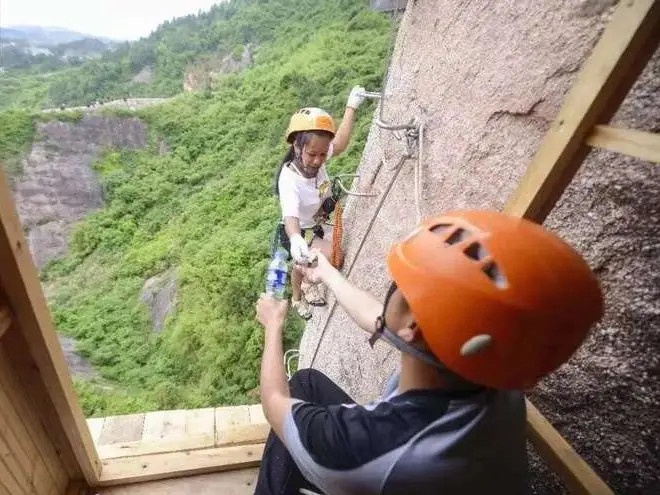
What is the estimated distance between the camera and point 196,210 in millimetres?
18922

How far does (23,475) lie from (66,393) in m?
0.36

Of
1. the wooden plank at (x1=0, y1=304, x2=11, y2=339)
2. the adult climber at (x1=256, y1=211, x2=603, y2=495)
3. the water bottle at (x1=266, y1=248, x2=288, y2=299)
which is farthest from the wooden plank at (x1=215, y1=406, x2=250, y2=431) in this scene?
the adult climber at (x1=256, y1=211, x2=603, y2=495)

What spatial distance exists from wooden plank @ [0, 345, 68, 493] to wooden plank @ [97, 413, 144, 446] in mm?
1399

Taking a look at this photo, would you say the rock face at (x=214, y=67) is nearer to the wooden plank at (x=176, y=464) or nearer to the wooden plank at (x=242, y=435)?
the wooden plank at (x=242, y=435)

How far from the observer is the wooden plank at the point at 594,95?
0.92 meters

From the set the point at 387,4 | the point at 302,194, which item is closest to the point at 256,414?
the point at 302,194

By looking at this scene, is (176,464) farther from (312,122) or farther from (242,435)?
(312,122)

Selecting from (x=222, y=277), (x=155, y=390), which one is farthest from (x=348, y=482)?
(x=222, y=277)

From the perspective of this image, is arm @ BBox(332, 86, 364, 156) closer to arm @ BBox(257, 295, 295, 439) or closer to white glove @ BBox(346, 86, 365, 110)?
white glove @ BBox(346, 86, 365, 110)

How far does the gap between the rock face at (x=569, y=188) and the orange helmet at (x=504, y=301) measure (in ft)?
1.06

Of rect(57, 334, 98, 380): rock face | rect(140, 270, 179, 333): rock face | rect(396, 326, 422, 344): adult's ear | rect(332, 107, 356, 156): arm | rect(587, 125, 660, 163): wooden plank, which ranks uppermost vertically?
rect(587, 125, 660, 163): wooden plank

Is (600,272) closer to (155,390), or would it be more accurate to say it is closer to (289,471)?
(289,471)

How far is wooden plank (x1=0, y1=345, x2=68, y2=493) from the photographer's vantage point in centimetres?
153

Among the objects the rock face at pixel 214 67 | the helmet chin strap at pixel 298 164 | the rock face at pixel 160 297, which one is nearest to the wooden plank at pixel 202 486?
the helmet chin strap at pixel 298 164
